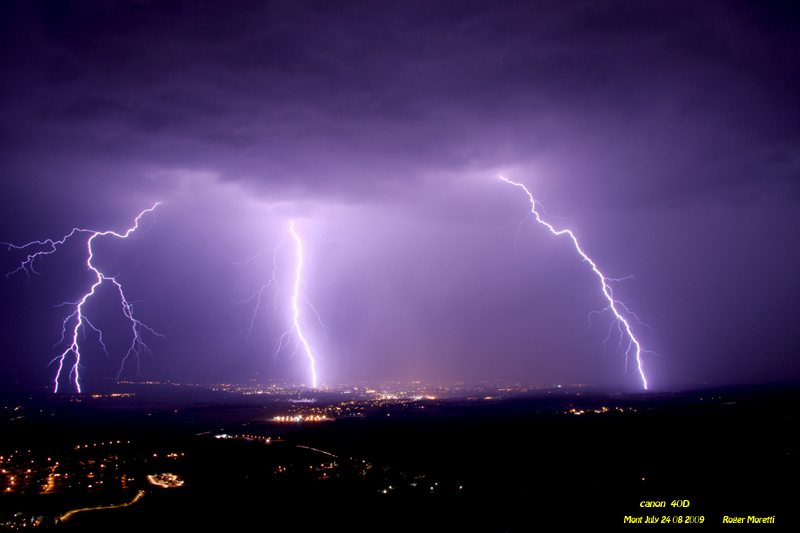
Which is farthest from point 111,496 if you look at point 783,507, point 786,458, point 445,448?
point 786,458

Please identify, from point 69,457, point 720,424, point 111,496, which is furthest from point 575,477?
point 69,457

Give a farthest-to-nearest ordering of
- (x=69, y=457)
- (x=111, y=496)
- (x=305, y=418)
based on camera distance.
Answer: (x=305, y=418), (x=69, y=457), (x=111, y=496)

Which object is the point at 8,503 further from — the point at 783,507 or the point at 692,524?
the point at 783,507

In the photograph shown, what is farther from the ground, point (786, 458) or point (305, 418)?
point (786, 458)

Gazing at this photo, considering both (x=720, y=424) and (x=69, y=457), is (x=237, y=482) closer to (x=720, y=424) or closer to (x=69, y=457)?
(x=69, y=457)

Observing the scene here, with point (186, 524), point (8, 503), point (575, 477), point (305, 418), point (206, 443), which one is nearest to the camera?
point (186, 524)

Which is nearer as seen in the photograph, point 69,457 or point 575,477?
point 575,477

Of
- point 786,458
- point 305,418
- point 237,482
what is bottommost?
point 305,418
